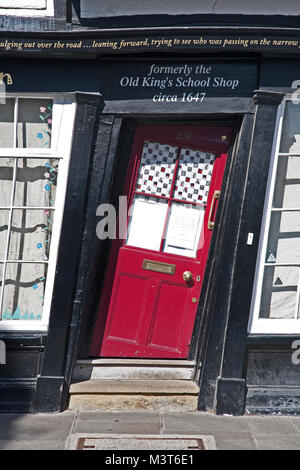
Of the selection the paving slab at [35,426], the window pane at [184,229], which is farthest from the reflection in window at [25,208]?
the window pane at [184,229]

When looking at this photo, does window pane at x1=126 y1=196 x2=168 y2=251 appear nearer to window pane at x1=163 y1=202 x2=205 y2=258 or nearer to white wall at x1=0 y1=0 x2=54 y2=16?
window pane at x1=163 y1=202 x2=205 y2=258

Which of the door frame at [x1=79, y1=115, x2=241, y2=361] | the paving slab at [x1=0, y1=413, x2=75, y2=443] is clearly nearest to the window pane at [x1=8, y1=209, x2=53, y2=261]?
the door frame at [x1=79, y1=115, x2=241, y2=361]

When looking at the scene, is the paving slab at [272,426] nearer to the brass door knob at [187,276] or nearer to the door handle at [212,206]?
the brass door knob at [187,276]

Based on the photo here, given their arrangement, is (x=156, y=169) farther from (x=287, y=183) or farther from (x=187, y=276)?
(x=287, y=183)

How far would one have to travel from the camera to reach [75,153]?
613 cm

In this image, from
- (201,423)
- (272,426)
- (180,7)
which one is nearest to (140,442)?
(201,423)

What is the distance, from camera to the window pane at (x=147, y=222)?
6.50 meters

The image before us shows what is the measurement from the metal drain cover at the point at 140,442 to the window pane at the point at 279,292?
58.5 inches

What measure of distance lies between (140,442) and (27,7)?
412 centimetres

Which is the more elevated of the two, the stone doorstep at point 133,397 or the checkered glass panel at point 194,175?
the checkered glass panel at point 194,175

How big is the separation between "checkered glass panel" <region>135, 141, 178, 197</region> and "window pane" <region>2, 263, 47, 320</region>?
1.32m

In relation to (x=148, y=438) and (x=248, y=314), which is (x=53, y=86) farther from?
(x=148, y=438)
